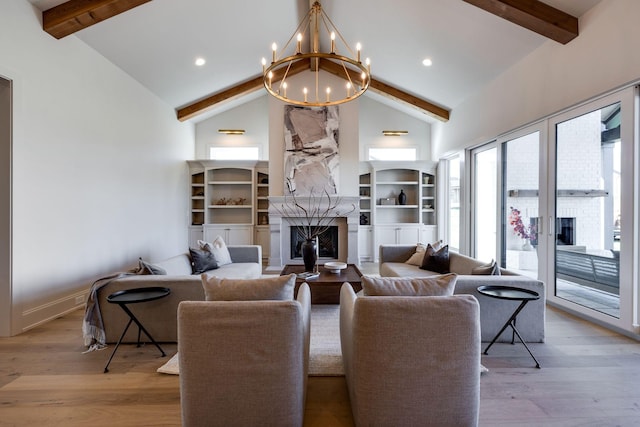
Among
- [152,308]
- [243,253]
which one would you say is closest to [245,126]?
[243,253]

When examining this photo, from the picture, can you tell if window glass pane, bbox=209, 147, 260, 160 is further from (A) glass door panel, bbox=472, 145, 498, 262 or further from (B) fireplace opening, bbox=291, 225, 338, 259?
(A) glass door panel, bbox=472, 145, 498, 262

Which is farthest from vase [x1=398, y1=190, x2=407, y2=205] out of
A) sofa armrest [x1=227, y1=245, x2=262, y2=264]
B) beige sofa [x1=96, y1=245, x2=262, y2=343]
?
beige sofa [x1=96, y1=245, x2=262, y2=343]

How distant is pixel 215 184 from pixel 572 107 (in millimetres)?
6721

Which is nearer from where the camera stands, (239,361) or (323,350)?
(239,361)

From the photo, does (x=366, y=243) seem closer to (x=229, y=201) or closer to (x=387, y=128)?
(x=387, y=128)

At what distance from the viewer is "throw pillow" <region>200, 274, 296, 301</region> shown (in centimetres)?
188

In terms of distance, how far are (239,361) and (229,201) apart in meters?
6.50

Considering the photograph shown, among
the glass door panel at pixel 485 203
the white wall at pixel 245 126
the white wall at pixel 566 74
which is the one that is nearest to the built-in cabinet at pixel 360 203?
the white wall at pixel 245 126

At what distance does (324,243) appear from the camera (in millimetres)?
7168

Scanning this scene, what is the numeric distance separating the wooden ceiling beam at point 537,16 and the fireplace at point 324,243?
4.58 m

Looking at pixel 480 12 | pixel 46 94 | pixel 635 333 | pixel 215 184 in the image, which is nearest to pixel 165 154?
pixel 215 184

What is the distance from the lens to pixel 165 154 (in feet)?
20.9

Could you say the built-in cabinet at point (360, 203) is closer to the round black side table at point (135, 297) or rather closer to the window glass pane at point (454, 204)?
the window glass pane at point (454, 204)

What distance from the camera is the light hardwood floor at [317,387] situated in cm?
196
